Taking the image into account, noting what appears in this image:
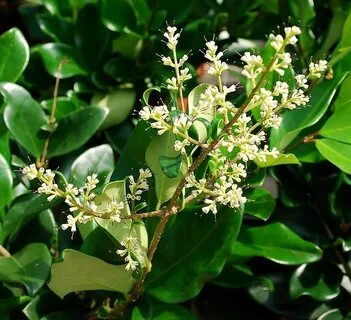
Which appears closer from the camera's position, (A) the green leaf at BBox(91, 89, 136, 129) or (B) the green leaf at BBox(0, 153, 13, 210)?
(B) the green leaf at BBox(0, 153, 13, 210)

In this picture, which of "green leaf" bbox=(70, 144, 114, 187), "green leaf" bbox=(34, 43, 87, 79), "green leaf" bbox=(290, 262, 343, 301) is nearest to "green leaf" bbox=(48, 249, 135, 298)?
"green leaf" bbox=(70, 144, 114, 187)

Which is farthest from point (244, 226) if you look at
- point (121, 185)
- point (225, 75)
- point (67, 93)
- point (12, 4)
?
point (12, 4)

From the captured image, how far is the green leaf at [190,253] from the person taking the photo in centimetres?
74

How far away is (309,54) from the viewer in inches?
39.6

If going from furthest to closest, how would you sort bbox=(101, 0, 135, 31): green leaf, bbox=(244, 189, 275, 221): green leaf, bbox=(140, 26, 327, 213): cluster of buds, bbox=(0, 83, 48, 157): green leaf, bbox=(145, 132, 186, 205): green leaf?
bbox=(101, 0, 135, 31): green leaf, bbox=(0, 83, 48, 157): green leaf, bbox=(244, 189, 275, 221): green leaf, bbox=(145, 132, 186, 205): green leaf, bbox=(140, 26, 327, 213): cluster of buds

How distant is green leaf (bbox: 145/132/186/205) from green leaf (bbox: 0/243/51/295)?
191 mm

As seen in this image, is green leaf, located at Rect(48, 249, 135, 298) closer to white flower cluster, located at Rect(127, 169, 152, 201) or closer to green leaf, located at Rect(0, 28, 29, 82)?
white flower cluster, located at Rect(127, 169, 152, 201)

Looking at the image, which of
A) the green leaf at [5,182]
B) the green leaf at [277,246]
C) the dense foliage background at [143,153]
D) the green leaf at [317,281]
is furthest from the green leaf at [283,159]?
the green leaf at [5,182]

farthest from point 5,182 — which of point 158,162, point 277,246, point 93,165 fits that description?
point 277,246

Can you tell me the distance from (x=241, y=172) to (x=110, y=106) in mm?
473

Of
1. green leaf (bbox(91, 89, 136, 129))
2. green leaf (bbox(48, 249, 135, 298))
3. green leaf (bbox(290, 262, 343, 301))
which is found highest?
green leaf (bbox(48, 249, 135, 298))

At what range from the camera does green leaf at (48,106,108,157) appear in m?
0.94

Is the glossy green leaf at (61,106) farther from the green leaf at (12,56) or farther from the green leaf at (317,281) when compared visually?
the green leaf at (317,281)

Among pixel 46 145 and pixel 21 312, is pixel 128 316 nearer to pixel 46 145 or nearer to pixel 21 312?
pixel 21 312
